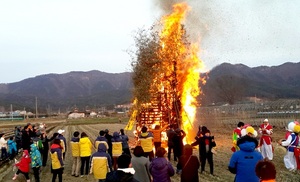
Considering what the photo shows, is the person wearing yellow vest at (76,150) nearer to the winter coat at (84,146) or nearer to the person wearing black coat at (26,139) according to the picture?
the winter coat at (84,146)

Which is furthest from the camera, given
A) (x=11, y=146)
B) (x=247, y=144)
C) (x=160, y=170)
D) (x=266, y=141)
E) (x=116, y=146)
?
(x=11, y=146)

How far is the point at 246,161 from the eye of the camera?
736 centimetres

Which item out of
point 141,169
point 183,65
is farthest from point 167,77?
point 141,169

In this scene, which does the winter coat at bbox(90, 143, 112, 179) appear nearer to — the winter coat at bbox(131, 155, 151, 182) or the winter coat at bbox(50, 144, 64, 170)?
the winter coat at bbox(131, 155, 151, 182)

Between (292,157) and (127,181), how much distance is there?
1084 centimetres

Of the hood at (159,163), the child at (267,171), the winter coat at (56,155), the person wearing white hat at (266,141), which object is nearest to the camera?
the child at (267,171)

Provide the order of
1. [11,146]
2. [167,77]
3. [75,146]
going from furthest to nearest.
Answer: [167,77], [11,146], [75,146]

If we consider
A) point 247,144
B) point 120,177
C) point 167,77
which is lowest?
point 120,177

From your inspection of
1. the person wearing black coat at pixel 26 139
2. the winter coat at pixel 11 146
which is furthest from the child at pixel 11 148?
the person wearing black coat at pixel 26 139

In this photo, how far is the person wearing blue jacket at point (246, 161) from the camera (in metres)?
7.36

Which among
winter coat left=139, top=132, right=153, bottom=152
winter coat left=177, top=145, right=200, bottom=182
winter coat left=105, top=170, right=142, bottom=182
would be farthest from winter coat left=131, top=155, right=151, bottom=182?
winter coat left=139, top=132, right=153, bottom=152

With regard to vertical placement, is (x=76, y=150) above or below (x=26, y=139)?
below

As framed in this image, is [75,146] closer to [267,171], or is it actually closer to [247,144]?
[247,144]

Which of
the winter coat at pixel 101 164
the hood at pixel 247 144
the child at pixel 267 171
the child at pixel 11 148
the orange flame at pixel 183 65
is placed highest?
the orange flame at pixel 183 65
